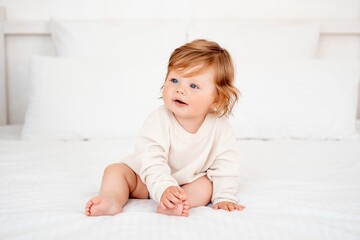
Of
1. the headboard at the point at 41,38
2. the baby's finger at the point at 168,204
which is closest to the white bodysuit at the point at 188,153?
the baby's finger at the point at 168,204

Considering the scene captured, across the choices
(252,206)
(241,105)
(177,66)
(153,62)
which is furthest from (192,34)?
(252,206)

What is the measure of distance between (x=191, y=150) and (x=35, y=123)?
2.66 ft

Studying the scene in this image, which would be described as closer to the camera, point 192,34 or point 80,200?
point 80,200

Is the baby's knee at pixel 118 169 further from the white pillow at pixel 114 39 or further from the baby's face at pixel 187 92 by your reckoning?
the white pillow at pixel 114 39

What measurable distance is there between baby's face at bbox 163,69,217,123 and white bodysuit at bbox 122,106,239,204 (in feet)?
0.17

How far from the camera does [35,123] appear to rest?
1736mm

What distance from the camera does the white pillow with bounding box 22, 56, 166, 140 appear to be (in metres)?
1.73

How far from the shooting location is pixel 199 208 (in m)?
1.05

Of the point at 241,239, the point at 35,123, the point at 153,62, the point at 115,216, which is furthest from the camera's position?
the point at 153,62

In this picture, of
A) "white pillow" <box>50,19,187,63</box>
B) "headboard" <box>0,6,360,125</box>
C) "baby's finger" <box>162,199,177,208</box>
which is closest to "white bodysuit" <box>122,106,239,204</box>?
"baby's finger" <box>162,199,177,208</box>

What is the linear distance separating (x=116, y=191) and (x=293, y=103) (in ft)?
3.20

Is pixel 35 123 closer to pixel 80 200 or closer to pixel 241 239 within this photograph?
pixel 80 200

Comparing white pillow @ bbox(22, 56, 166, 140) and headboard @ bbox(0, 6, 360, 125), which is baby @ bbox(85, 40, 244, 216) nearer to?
white pillow @ bbox(22, 56, 166, 140)

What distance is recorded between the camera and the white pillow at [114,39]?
6.47 ft
